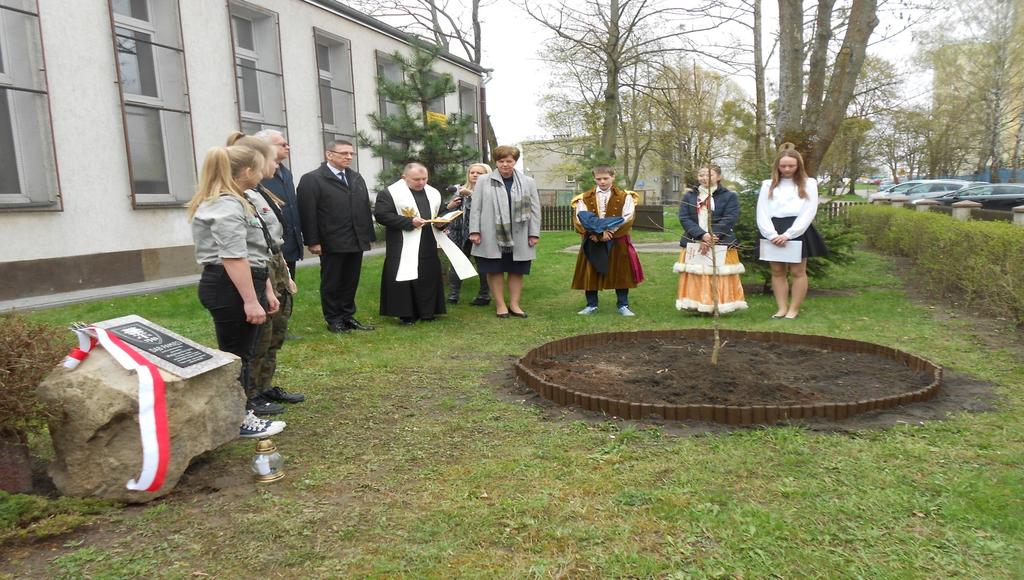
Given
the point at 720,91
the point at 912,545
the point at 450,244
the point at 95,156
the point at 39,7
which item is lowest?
the point at 912,545

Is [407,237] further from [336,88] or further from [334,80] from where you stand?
[334,80]

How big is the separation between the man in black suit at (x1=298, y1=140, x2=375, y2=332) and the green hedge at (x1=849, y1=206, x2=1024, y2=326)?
6449 millimetres

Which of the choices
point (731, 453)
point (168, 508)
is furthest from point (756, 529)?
point (168, 508)

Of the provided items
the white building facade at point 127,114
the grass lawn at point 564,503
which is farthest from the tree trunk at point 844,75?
the white building facade at point 127,114

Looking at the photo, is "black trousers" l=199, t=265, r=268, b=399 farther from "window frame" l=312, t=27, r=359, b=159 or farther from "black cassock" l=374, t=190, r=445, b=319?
"window frame" l=312, t=27, r=359, b=159

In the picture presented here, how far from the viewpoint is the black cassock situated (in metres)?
7.61

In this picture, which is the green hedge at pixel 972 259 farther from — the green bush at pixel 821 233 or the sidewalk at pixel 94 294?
the sidewalk at pixel 94 294

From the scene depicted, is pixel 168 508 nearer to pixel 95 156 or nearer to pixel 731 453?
pixel 731 453

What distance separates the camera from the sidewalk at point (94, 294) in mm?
8766

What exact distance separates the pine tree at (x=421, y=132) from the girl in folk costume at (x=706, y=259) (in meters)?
3.35

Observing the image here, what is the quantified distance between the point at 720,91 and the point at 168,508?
49.6 metres

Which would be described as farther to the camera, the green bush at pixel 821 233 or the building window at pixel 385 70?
the building window at pixel 385 70

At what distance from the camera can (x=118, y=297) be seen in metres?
9.44

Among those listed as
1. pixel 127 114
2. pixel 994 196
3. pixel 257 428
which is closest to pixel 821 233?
pixel 257 428
